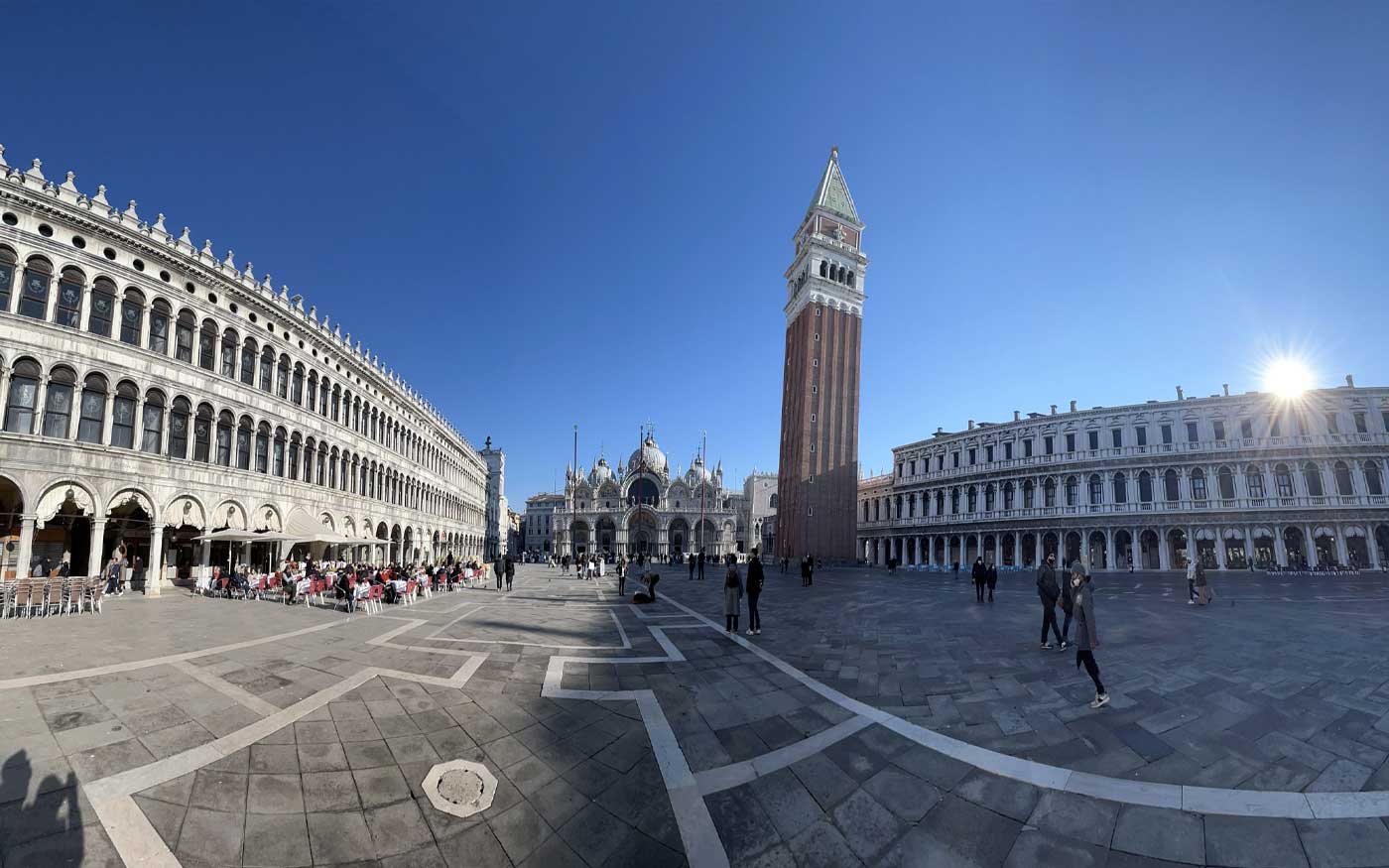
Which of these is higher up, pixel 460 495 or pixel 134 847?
pixel 460 495

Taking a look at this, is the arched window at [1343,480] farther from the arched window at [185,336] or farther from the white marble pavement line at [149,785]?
the arched window at [185,336]

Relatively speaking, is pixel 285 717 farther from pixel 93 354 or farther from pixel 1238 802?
pixel 93 354

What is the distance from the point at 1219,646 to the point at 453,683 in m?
12.9

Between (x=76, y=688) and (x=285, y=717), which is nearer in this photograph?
(x=285, y=717)

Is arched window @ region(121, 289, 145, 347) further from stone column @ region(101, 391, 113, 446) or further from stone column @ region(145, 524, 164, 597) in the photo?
stone column @ region(145, 524, 164, 597)

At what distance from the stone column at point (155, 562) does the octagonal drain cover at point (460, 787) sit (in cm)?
2287

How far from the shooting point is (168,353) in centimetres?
2181

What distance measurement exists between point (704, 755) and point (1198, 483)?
5296cm

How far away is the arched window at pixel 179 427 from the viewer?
71.4 ft

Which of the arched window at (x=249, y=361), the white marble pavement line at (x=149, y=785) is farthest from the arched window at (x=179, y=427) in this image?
the white marble pavement line at (x=149, y=785)

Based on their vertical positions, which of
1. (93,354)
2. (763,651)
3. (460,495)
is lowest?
(763,651)

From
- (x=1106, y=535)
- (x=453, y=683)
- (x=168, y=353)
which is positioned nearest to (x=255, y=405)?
(x=168, y=353)

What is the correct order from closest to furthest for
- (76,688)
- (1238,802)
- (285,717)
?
(1238,802) → (285,717) → (76,688)

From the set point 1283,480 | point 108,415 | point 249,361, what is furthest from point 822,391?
point 108,415
